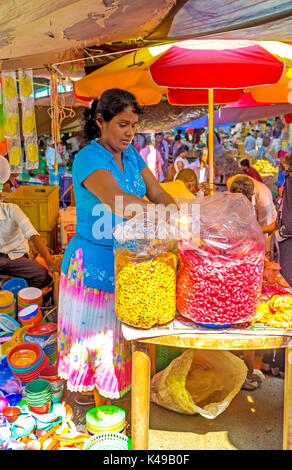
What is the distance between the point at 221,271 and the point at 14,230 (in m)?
2.92

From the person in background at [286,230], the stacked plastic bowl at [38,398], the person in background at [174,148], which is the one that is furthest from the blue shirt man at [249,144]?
the stacked plastic bowl at [38,398]

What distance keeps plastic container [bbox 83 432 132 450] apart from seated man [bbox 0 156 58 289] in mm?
2019

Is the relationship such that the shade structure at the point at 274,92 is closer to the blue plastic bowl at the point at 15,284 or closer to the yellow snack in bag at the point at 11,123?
the yellow snack in bag at the point at 11,123

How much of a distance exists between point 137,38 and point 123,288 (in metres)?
1.84

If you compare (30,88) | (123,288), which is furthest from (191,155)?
(123,288)

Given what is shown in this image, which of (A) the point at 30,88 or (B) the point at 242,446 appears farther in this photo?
(A) the point at 30,88

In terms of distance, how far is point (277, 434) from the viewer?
2.07 m

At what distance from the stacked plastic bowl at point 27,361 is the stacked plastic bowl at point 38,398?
195 mm

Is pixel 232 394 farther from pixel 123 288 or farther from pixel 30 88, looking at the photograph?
pixel 30 88

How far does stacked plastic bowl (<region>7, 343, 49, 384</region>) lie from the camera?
2.32 meters

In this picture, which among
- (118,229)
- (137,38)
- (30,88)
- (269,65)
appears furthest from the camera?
(30,88)

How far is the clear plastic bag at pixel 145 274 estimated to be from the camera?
1.41m

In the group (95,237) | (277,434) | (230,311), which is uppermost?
(95,237)

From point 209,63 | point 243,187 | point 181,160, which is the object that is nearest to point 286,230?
point 243,187
